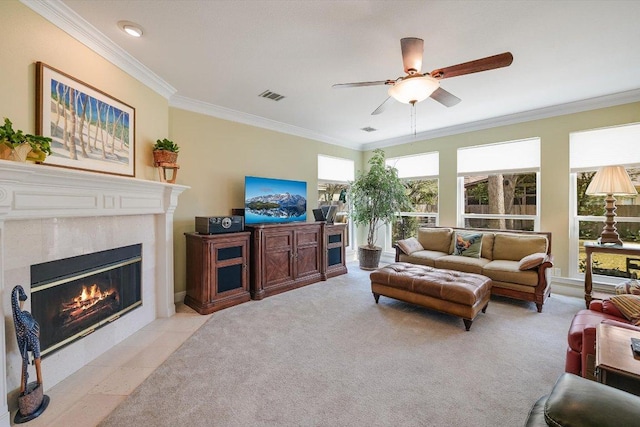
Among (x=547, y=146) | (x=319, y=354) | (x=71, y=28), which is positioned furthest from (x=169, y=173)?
(x=547, y=146)

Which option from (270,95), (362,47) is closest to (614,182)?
(362,47)

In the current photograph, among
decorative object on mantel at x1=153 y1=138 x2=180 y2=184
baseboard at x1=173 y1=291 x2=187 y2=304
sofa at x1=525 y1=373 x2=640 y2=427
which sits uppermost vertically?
decorative object on mantel at x1=153 y1=138 x2=180 y2=184

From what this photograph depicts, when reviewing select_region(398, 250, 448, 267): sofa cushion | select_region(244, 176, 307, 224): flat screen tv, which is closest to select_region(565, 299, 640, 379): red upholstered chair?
select_region(398, 250, 448, 267): sofa cushion

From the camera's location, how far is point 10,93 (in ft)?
5.73

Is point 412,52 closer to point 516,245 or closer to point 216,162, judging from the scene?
point 216,162

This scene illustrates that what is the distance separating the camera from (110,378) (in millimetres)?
2053

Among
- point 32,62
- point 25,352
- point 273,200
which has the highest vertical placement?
point 32,62

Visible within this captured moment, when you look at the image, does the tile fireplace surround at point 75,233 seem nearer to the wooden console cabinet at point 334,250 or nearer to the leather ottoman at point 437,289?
the wooden console cabinet at point 334,250

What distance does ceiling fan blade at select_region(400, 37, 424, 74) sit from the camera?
6.16ft

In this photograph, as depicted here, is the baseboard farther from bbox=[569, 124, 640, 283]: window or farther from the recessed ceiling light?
bbox=[569, 124, 640, 283]: window

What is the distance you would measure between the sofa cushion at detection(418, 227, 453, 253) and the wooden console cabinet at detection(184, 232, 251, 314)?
122 inches

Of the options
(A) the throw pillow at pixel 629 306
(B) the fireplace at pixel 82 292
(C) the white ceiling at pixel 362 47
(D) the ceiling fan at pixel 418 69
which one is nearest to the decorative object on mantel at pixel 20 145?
(B) the fireplace at pixel 82 292

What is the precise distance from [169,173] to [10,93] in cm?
171

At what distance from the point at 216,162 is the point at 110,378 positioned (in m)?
2.76
